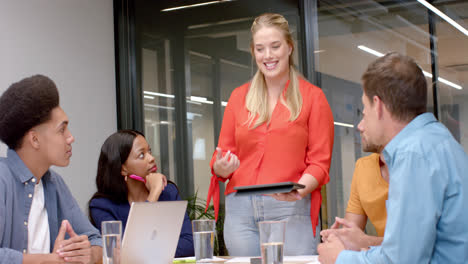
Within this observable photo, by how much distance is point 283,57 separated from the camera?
2.90 m

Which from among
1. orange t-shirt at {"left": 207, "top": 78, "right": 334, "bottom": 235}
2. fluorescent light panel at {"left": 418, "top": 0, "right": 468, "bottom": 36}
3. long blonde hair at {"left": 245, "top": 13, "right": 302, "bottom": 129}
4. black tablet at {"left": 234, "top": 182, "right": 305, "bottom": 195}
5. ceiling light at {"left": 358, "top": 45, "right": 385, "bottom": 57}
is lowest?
black tablet at {"left": 234, "top": 182, "right": 305, "bottom": 195}

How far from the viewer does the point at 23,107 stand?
7.03ft

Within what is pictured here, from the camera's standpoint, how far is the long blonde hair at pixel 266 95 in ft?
9.34

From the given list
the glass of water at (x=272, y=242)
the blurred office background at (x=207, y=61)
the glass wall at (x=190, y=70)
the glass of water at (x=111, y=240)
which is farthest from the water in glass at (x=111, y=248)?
the glass wall at (x=190, y=70)

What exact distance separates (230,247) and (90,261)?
75 centimetres

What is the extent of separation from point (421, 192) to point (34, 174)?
1.52 metres

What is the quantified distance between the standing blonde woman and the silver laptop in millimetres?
654

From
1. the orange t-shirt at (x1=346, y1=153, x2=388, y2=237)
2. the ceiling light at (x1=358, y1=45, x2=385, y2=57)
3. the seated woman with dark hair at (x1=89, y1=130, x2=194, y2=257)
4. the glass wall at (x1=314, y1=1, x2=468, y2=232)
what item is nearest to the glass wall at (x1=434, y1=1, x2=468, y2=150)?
the glass wall at (x1=314, y1=1, x2=468, y2=232)

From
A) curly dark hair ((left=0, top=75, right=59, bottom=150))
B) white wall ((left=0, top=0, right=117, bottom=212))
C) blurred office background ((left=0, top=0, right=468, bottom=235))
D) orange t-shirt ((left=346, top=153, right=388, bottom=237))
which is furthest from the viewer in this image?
white wall ((left=0, top=0, right=117, bottom=212))

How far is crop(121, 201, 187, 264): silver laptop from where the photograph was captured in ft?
6.06

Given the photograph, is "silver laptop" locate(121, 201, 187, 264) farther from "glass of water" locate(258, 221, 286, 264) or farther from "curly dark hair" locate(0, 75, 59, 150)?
"curly dark hair" locate(0, 75, 59, 150)

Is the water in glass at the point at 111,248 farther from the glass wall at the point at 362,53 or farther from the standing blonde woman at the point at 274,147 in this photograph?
the glass wall at the point at 362,53

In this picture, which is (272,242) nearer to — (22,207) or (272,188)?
(272,188)

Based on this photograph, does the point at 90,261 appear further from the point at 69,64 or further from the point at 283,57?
the point at 69,64
